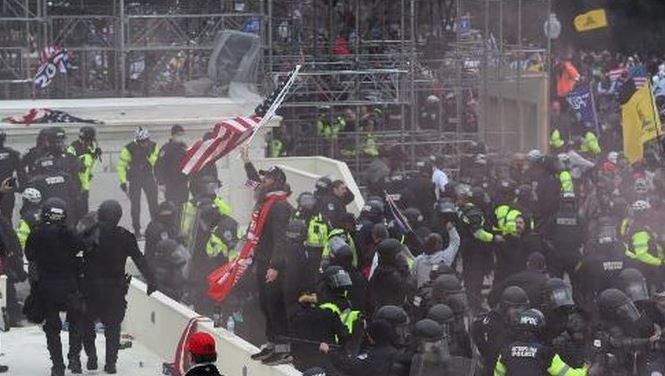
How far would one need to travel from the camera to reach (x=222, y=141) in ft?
61.6

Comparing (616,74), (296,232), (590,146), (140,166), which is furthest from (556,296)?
(616,74)

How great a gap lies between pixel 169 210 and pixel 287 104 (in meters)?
8.80

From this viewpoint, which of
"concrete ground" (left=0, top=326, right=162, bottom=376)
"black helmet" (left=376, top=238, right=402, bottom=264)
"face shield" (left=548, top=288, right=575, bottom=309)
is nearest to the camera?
"face shield" (left=548, top=288, right=575, bottom=309)

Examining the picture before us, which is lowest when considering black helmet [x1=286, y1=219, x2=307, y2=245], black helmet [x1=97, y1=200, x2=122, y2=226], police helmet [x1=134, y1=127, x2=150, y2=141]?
black helmet [x1=286, y1=219, x2=307, y2=245]

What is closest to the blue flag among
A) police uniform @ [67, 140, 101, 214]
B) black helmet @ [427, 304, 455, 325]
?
police uniform @ [67, 140, 101, 214]

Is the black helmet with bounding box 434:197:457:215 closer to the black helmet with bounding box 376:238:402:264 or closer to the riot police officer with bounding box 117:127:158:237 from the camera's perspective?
the black helmet with bounding box 376:238:402:264

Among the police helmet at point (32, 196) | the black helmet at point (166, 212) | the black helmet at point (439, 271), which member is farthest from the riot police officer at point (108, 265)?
the black helmet at point (166, 212)

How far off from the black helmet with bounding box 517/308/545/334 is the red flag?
6.30 meters

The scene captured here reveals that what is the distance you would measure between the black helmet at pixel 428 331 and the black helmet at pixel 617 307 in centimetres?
232

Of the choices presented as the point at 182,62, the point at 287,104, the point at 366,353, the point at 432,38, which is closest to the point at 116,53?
the point at 182,62

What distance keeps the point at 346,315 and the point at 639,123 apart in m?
9.19

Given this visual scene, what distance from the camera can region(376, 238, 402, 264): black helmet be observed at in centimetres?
1514

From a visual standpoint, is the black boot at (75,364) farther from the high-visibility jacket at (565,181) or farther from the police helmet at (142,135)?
the high-visibility jacket at (565,181)

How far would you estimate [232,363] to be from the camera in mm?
15227
